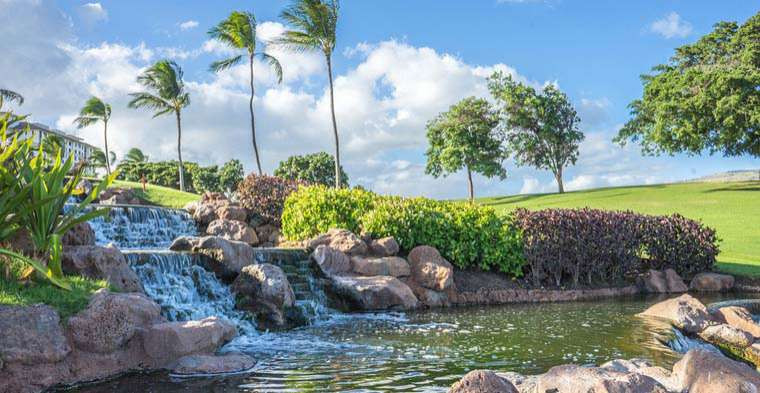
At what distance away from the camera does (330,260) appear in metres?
14.7

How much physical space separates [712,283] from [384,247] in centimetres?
1087

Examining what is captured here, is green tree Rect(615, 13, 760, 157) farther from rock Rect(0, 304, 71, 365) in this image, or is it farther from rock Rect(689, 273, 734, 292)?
rock Rect(0, 304, 71, 365)

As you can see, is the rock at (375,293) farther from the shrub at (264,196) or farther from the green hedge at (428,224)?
the shrub at (264,196)

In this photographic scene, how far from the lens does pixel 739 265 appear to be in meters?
20.6

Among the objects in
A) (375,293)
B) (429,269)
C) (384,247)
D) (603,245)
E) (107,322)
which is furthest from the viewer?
(603,245)

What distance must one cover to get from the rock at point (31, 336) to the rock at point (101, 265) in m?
2.04

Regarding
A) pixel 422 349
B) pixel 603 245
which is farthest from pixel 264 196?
pixel 422 349

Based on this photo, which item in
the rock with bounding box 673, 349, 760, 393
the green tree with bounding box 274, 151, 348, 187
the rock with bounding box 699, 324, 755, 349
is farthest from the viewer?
the green tree with bounding box 274, 151, 348, 187

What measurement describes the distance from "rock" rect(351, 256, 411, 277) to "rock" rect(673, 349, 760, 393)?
29.9 feet

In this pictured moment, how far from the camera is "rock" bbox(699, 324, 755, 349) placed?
33.1ft

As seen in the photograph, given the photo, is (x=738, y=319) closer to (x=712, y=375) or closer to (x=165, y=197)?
(x=712, y=375)

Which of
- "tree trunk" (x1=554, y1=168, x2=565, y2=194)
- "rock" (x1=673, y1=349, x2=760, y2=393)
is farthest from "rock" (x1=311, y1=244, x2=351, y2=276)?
"tree trunk" (x1=554, y1=168, x2=565, y2=194)

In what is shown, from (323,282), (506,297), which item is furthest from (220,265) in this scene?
(506,297)

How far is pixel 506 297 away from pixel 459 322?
4607 millimetres
